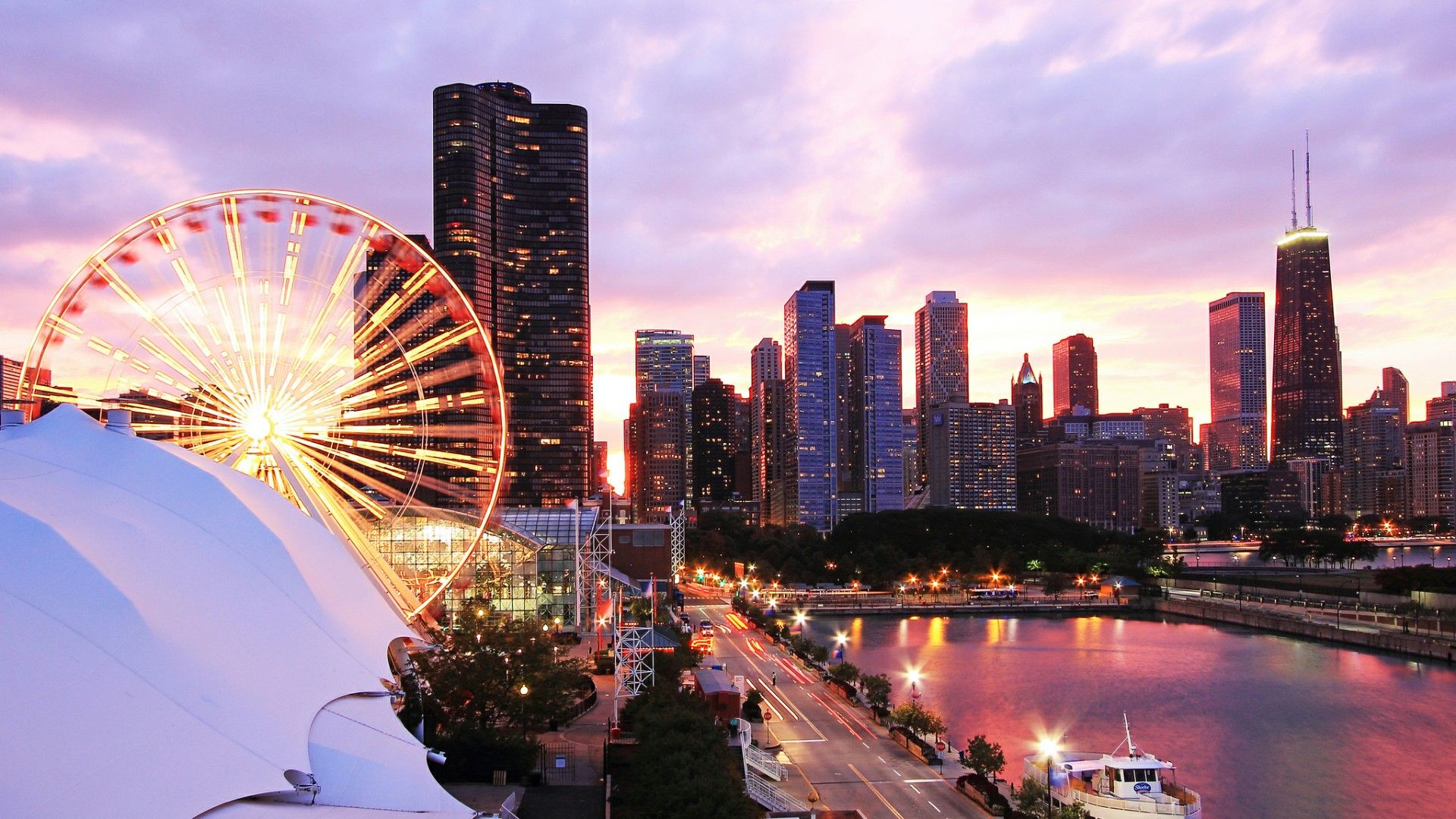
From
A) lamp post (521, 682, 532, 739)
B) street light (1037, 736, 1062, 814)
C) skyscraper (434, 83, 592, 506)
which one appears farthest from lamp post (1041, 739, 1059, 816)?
skyscraper (434, 83, 592, 506)

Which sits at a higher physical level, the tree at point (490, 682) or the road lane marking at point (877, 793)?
the tree at point (490, 682)

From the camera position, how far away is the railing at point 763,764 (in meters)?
25.5

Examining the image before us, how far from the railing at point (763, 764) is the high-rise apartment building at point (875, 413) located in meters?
151

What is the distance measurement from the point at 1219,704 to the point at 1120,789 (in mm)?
17916

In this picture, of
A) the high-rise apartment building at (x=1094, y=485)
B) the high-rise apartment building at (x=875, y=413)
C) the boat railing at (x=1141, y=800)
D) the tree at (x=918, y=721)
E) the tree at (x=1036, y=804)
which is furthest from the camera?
the high-rise apartment building at (x=1094, y=485)

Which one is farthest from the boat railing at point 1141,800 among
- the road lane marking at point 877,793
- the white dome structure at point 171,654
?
the white dome structure at point 171,654

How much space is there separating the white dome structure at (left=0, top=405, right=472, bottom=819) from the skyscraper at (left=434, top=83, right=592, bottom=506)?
88.7 metres

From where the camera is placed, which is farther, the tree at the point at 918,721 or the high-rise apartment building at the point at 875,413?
the high-rise apartment building at the point at 875,413

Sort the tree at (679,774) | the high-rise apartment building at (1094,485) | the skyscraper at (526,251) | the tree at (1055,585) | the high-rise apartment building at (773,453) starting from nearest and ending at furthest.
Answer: the tree at (679,774), the tree at (1055,585), the skyscraper at (526,251), the high-rise apartment building at (773,453), the high-rise apartment building at (1094,485)

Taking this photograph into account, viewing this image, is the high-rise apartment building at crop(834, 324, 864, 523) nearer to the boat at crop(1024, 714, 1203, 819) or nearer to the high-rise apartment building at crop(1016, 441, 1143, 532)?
the high-rise apartment building at crop(1016, 441, 1143, 532)

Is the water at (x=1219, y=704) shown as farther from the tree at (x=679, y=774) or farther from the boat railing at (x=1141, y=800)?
the tree at (x=679, y=774)

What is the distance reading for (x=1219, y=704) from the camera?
1613 inches

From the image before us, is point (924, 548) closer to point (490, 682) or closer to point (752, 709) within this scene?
point (752, 709)

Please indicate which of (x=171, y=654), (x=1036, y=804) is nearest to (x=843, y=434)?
(x=1036, y=804)
